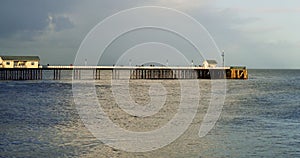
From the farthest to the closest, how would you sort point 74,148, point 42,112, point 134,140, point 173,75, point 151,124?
point 173,75
point 42,112
point 151,124
point 134,140
point 74,148

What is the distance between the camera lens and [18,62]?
7525cm

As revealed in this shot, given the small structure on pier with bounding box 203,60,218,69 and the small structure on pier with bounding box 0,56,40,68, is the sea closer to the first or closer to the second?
the small structure on pier with bounding box 0,56,40,68

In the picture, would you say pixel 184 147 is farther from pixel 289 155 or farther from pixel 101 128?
pixel 101 128

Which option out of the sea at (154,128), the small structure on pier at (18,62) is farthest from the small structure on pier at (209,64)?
the sea at (154,128)

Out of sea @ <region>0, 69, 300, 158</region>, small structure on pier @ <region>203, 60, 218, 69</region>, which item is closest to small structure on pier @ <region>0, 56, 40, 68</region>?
small structure on pier @ <region>203, 60, 218, 69</region>

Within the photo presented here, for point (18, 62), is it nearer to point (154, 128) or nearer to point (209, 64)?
point (209, 64)

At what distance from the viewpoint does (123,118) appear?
25.1m

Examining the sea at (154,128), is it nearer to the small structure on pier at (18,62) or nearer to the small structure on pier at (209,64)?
the small structure on pier at (18,62)

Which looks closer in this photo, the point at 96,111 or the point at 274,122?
the point at 274,122

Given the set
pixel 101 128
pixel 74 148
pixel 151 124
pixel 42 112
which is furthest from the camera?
pixel 42 112

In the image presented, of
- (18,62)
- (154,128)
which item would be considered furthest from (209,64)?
(154,128)

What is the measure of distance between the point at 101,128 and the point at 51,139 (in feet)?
12.0

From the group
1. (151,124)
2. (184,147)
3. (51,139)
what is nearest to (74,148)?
(51,139)

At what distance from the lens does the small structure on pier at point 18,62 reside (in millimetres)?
74525
